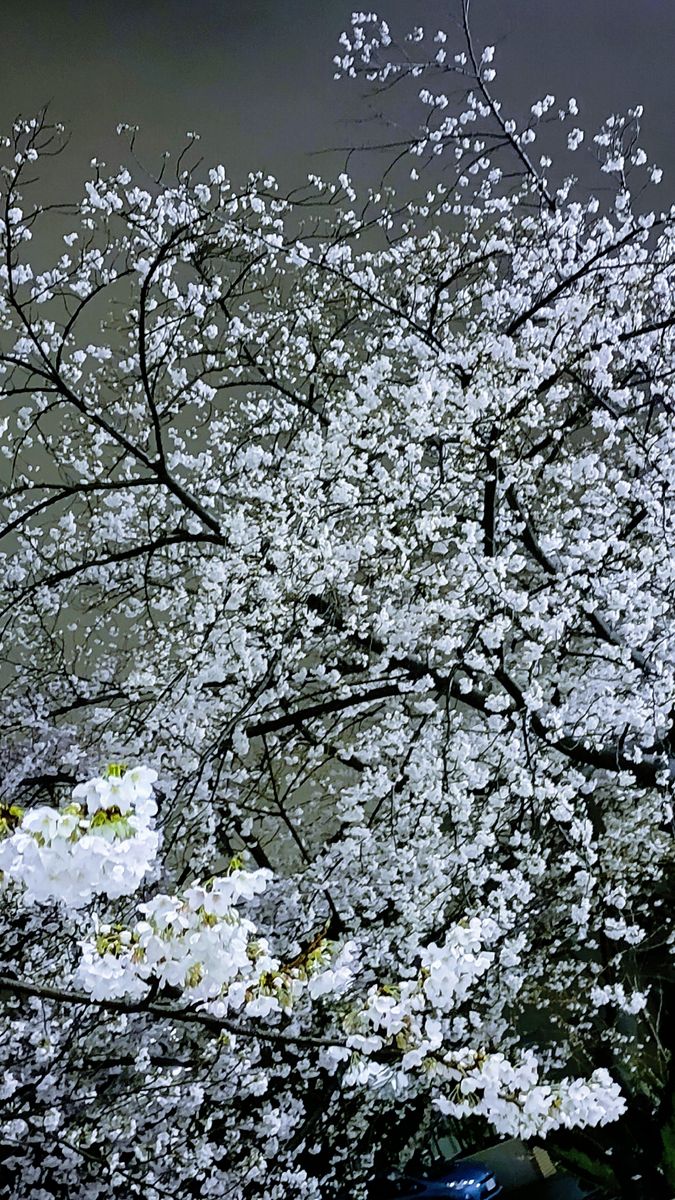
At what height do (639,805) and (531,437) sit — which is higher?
(531,437)

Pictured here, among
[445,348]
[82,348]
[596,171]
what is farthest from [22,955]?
[596,171]

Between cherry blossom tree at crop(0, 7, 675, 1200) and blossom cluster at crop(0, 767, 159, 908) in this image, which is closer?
blossom cluster at crop(0, 767, 159, 908)

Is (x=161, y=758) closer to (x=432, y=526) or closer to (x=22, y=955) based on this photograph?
(x=22, y=955)

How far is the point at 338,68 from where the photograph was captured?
11.3 feet

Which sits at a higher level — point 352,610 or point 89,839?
A: point 352,610

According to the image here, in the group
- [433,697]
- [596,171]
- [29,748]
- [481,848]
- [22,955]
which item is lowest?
[481,848]

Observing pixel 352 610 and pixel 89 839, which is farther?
pixel 352 610

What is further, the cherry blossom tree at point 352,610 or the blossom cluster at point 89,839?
the cherry blossom tree at point 352,610

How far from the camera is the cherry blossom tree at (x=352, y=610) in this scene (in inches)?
109

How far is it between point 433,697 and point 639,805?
2.80ft

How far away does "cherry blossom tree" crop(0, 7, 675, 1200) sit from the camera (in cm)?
278

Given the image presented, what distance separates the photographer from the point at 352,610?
3027 millimetres

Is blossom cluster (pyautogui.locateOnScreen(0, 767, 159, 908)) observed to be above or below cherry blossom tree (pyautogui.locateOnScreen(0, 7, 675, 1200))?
below

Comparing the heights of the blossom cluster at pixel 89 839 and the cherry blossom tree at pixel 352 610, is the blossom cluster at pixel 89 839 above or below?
below
